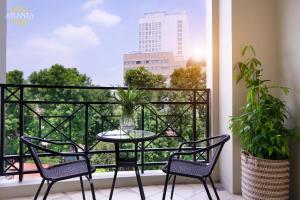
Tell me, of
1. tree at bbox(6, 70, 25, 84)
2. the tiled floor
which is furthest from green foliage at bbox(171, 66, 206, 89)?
tree at bbox(6, 70, 25, 84)

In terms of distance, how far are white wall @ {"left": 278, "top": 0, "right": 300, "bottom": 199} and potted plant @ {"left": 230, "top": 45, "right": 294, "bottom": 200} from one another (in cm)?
10

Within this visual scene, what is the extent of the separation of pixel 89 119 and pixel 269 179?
6.05ft

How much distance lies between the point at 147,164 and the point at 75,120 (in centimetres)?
95

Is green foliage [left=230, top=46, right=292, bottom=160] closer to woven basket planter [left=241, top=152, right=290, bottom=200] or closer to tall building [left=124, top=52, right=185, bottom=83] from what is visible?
woven basket planter [left=241, top=152, right=290, bottom=200]

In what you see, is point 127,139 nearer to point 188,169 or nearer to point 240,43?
point 188,169

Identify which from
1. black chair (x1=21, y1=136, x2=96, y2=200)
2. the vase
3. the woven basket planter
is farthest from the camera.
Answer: the vase

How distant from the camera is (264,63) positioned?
2.76 meters

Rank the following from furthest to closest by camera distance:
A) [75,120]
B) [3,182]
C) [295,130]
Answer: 1. [75,120]
2. [3,182]
3. [295,130]

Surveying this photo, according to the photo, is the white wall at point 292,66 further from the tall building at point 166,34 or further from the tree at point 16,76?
the tree at point 16,76

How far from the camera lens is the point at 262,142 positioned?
2324 mm

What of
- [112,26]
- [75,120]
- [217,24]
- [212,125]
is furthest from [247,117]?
[112,26]

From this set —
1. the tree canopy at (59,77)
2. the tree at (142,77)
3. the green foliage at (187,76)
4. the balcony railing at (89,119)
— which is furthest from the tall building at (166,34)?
the balcony railing at (89,119)

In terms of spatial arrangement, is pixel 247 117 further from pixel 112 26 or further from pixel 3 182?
pixel 112 26

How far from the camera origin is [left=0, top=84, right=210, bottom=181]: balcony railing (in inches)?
105
